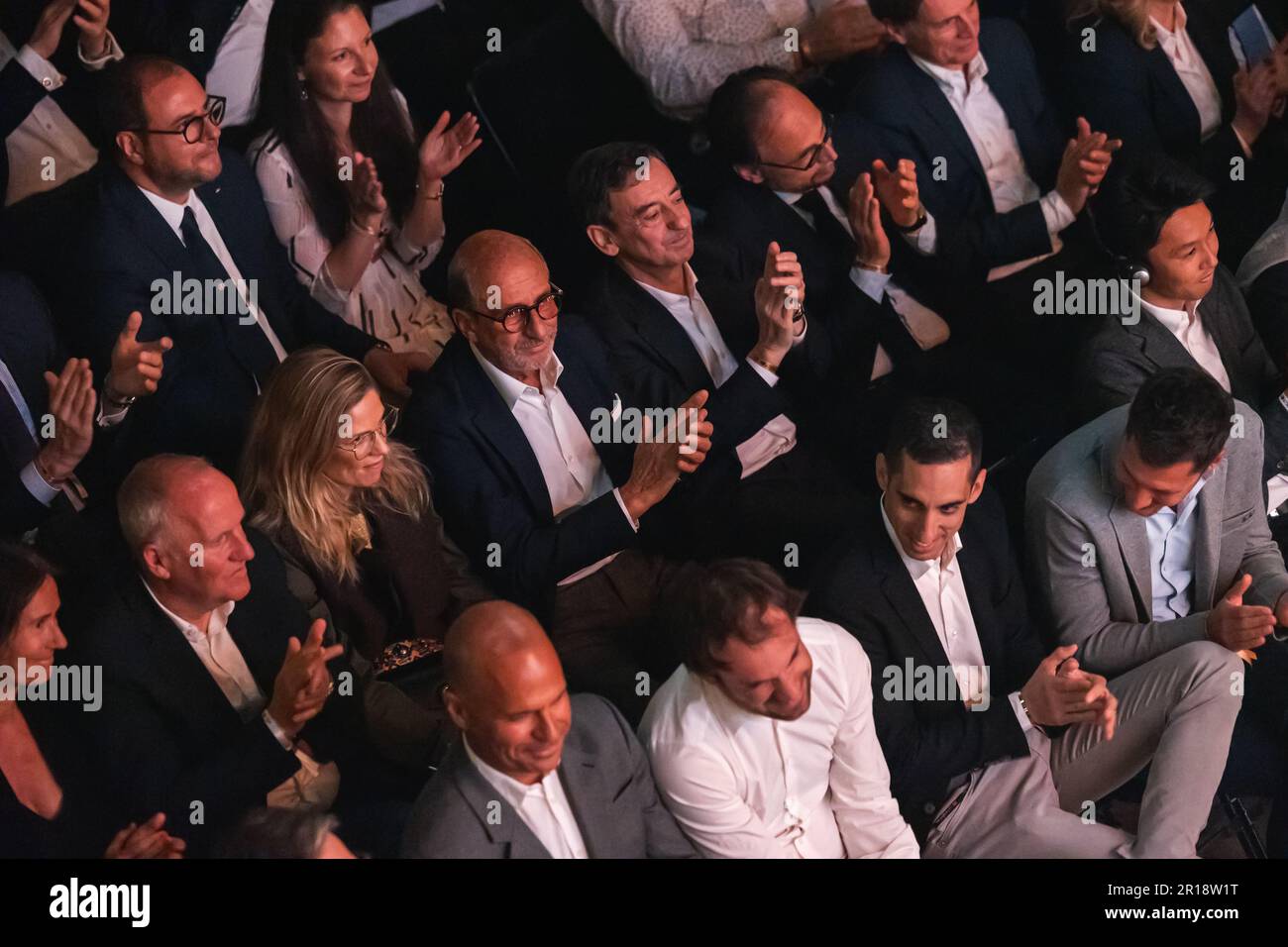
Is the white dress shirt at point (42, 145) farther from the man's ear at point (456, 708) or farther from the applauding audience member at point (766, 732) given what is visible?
the applauding audience member at point (766, 732)

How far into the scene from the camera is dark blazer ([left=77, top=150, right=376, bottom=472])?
458cm

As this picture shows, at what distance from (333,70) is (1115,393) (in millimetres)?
2120

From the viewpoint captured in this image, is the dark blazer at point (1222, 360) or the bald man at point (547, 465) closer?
the bald man at point (547, 465)

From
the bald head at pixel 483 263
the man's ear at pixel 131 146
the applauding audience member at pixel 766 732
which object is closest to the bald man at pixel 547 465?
the bald head at pixel 483 263

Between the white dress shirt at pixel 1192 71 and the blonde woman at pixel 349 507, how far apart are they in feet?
7.61

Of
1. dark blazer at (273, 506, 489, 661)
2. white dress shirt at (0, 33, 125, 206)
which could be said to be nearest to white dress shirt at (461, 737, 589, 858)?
dark blazer at (273, 506, 489, 661)

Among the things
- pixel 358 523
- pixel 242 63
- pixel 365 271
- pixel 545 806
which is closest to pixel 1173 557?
pixel 545 806

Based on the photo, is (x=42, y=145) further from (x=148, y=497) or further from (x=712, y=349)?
(x=712, y=349)

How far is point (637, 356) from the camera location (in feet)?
15.6

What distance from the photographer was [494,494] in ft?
15.0

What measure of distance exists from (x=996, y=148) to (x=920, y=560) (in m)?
1.21

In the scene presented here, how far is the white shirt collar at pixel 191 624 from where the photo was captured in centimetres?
437

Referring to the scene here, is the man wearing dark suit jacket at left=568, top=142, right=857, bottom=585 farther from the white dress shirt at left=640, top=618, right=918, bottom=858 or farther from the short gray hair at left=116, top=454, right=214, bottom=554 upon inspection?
the short gray hair at left=116, top=454, right=214, bottom=554

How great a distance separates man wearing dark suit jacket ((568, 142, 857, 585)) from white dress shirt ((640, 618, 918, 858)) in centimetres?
38
